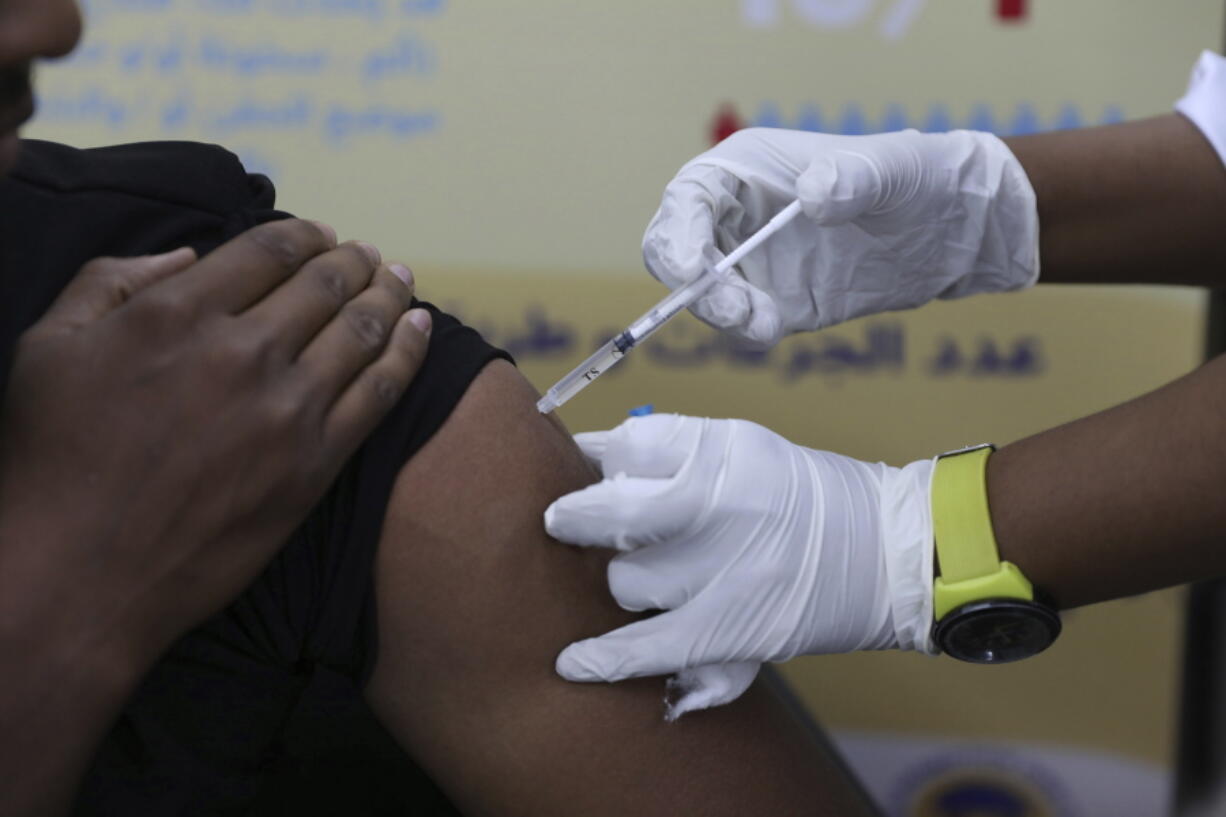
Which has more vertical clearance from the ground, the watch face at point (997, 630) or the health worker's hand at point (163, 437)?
the health worker's hand at point (163, 437)

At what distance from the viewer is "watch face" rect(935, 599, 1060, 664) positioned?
80cm

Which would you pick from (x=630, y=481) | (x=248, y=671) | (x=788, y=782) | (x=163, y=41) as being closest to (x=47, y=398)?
(x=248, y=671)

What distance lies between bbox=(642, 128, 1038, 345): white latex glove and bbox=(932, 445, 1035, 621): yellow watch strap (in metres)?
0.28

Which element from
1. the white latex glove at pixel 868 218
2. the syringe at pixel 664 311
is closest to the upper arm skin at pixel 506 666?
the syringe at pixel 664 311

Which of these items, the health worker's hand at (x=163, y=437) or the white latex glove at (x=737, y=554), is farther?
the white latex glove at (x=737, y=554)

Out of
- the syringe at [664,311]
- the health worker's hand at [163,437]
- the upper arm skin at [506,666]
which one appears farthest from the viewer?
the syringe at [664,311]

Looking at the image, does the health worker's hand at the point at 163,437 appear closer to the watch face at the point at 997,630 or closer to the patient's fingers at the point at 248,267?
the patient's fingers at the point at 248,267

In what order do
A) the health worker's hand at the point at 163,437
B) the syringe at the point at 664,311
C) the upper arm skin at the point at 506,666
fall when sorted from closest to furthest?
the health worker's hand at the point at 163,437 → the upper arm skin at the point at 506,666 → the syringe at the point at 664,311

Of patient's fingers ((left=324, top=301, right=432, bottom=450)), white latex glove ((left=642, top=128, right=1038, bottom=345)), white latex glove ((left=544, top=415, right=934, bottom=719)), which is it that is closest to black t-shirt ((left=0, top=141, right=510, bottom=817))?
patient's fingers ((left=324, top=301, right=432, bottom=450))

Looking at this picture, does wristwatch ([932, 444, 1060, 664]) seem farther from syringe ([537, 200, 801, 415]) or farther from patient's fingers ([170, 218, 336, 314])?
patient's fingers ([170, 218, 336, 314])

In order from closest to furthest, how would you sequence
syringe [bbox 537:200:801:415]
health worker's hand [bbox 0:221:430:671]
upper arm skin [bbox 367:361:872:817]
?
health worker's hand [bbox 0:221:430:671] → upper arm skin [bbox 367:361:872:817] → syringe [bbox 537:200:801:415]

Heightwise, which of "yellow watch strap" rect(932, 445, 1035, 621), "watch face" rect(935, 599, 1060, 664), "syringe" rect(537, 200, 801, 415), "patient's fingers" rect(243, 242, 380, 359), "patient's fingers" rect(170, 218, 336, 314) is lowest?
"watch face" rect(935, 599, 1060, 664)

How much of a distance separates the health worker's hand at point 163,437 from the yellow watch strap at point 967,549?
1.39ft

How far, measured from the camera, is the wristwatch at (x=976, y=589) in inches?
31.7
